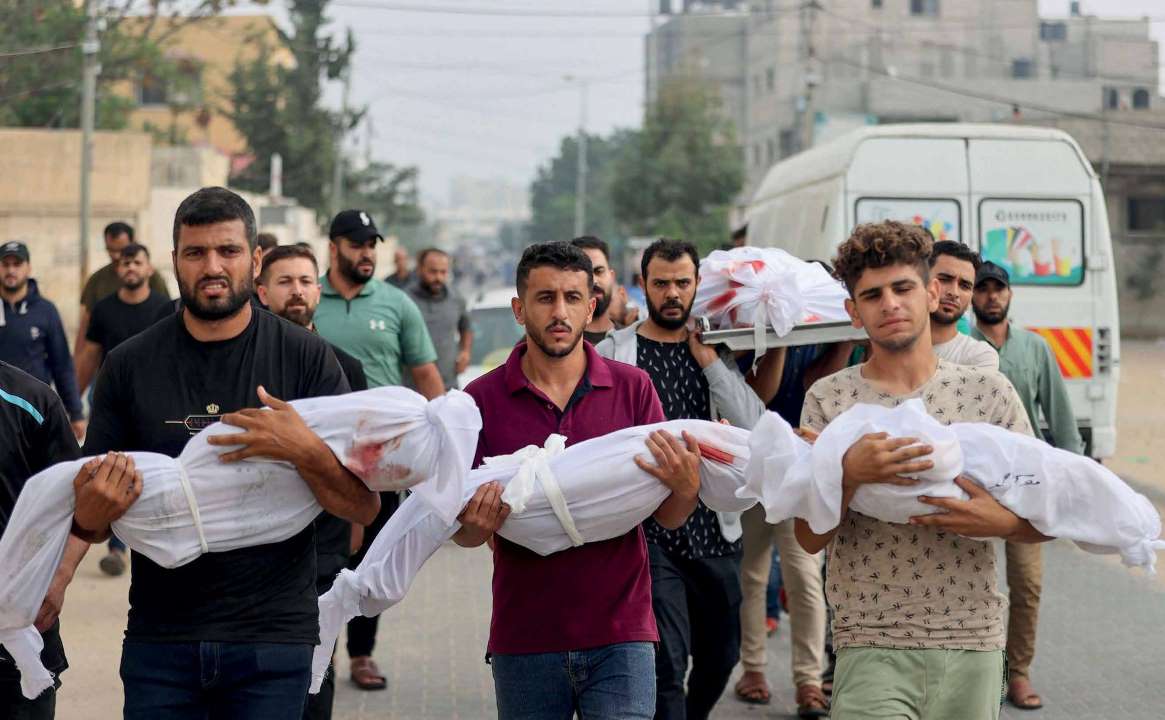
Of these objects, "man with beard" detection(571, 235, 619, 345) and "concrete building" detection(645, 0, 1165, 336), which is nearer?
"man with beard" detection(571, 235, 619, 345)

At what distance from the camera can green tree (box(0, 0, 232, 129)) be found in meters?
31.1

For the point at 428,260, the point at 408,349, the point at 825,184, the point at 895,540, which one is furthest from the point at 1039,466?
the point at 825,184

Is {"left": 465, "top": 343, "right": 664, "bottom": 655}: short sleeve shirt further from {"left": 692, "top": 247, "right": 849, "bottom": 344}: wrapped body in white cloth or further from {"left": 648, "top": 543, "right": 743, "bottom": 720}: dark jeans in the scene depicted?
{"left": 692, "top": 247, "right": 849, "bottom": 344}: wrapped body in white cloth

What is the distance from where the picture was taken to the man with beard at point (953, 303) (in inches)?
258

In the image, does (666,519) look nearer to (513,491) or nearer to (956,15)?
(513,491)

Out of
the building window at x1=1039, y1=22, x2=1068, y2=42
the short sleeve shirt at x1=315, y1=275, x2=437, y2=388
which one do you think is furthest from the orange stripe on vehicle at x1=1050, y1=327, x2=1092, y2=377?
the building window at x1=1039, y1=22, x2=1068, y2=42

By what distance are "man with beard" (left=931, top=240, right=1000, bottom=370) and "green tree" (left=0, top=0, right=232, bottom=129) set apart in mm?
25040

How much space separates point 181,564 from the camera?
4.03 meters

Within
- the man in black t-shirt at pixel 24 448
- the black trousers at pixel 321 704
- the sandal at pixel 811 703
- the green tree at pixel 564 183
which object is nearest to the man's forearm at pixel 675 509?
the man in black t-shirt at pixel 24 448

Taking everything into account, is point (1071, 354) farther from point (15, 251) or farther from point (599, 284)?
point (15, 251)

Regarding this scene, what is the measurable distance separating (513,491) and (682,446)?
1.55 ft

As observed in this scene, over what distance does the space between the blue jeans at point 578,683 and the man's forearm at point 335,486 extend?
2.25 feet

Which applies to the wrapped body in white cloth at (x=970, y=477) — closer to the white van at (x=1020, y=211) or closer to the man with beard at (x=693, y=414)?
the man with beard at (x=693, y=414)

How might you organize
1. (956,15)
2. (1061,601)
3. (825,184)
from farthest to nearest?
(956,15) → (825,184) → (1061,601)
